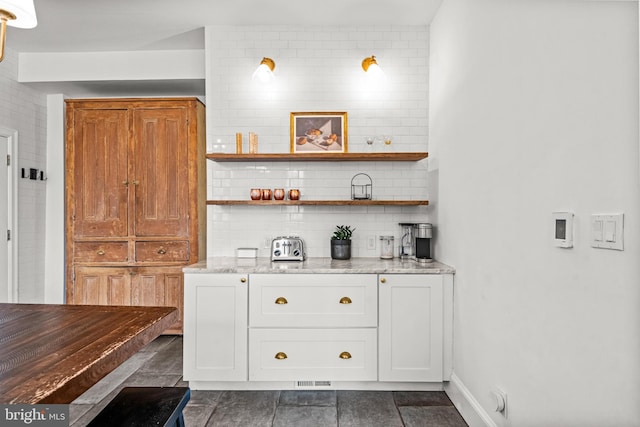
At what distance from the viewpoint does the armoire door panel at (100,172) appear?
3863mm

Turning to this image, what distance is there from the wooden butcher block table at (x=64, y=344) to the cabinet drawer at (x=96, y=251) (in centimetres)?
224

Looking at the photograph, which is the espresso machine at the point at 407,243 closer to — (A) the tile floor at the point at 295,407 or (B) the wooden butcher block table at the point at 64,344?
(A) the tile floor at the point at 295,407

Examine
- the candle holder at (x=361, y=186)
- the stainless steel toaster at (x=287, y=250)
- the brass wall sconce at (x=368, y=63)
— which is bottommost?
the stainless steel toaster at (x=287, y=250)

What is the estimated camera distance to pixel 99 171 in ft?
12.7

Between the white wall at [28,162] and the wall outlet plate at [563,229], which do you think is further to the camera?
the white wall at [28,162]

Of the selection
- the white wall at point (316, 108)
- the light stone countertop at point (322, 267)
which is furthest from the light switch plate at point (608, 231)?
the white wall at point (316, 108)

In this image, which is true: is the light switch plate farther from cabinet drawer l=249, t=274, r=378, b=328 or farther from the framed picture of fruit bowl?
the framed picture of fruit bowl

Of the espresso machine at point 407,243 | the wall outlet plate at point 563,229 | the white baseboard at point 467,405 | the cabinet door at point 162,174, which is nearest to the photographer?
the wall outlet plate at point 563,229

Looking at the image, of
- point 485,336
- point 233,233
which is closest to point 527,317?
point 485,336

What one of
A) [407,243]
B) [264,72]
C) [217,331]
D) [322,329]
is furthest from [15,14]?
[407,243]

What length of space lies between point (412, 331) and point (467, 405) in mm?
522

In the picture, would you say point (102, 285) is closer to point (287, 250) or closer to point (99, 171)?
point (99, 171)

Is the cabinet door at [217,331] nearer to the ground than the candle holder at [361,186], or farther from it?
nearer to the ground

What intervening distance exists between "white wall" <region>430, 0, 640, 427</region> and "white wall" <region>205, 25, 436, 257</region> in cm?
70
